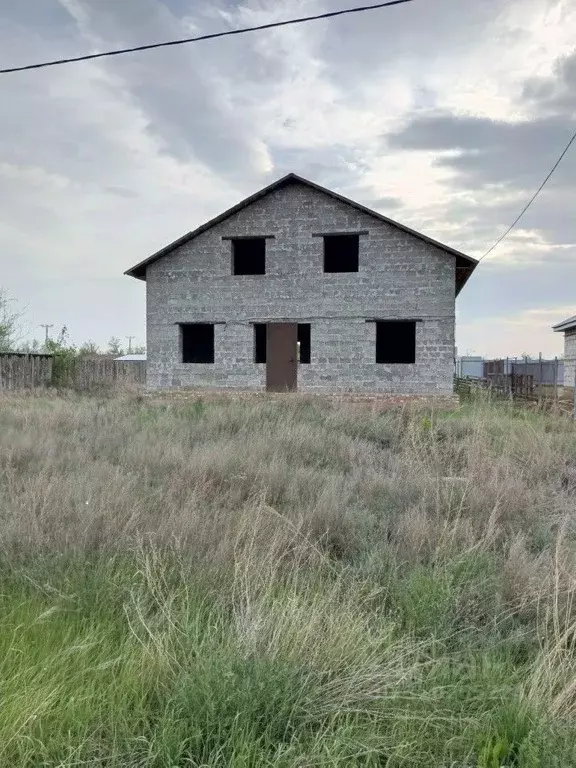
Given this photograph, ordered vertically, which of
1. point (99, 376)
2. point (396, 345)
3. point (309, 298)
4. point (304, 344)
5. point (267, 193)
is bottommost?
point (99, 376)

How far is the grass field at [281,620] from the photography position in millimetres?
2061

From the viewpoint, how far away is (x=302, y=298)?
16797mm

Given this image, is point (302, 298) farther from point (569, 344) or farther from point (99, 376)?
point (569, 344)

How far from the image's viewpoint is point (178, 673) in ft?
7.78

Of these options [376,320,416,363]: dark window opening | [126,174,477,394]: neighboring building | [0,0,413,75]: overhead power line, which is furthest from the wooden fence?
[0,0,413,75]: overhead power line

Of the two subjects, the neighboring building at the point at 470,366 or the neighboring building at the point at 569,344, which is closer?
the neighboring building at the point at 569,344

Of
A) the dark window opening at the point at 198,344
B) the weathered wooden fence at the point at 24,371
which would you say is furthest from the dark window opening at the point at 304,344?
the weathered wooden fence at the point at 24,371

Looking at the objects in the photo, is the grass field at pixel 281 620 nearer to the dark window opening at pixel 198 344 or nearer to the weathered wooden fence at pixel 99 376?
the dark window opening at pixel 198 344

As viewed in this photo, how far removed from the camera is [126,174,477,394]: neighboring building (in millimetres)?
16125

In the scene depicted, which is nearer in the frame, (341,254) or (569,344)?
(341,254)

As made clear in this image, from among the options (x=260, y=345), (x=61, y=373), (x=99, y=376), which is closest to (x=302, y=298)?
(x=260, y=345)

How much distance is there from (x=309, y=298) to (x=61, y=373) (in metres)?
11.5

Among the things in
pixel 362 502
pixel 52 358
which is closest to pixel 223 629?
pixel 362 502

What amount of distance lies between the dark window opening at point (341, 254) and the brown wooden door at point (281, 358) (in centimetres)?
348
